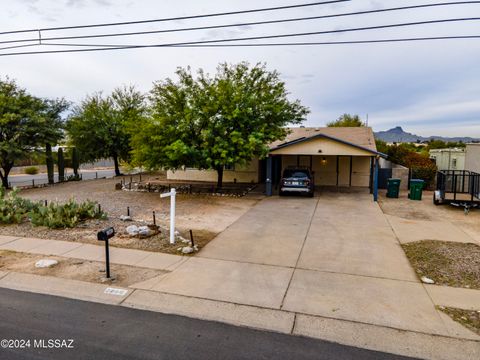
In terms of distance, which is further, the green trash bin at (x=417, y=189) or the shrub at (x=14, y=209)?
the green trash bin at (x=417, y=189)

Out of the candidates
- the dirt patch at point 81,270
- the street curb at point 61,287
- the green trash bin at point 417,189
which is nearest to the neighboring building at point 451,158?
the green trash bin at point 417,189

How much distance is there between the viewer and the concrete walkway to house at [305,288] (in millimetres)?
4336

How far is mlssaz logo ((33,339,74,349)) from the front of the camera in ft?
12.7

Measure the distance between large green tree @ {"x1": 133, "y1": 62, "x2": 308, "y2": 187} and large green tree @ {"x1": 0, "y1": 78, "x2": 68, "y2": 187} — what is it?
832cm

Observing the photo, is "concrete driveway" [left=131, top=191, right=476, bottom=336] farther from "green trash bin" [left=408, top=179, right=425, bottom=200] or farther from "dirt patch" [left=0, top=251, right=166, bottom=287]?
"green trash bin" [left=408, top=179, right=425, bottom=200]

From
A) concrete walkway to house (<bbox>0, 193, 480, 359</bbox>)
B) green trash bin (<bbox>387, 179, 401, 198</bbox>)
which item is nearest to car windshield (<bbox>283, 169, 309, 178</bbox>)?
green trash bin (<bbox>387, 179, 401, 198</bbox>)

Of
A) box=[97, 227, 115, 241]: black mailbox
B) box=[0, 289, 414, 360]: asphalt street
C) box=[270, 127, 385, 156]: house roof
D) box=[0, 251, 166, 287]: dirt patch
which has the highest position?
box=[270, 127, 385, 156]: house roof

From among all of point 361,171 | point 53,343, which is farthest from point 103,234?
point 361,171

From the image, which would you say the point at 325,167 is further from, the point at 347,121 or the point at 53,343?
the point at 347,121

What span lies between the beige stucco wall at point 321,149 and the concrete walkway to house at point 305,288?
25.2 feet

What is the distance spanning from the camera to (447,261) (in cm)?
701

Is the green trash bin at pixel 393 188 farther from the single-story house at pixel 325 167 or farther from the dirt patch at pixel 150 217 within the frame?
the dirt patch at pixel 150 217

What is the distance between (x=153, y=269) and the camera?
646 cm

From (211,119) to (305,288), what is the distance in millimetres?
10859
